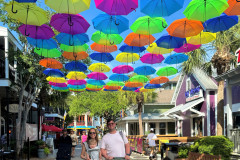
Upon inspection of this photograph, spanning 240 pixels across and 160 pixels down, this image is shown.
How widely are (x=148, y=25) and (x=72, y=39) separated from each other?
301 centimetres

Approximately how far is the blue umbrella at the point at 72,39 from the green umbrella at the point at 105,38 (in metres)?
0.37

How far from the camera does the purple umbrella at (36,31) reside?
10805 millimetres

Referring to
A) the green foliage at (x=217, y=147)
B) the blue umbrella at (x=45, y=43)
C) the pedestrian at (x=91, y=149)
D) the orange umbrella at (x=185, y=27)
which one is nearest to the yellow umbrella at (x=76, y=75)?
the blue umbrella at (x=45, y=43)

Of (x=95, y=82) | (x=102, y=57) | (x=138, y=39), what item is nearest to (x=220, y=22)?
(x=138, y=39)

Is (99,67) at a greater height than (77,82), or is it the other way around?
(99,67)

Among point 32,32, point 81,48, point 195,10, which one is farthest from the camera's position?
point 81,48

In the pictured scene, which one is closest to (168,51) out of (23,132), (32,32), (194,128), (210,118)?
(32,32)

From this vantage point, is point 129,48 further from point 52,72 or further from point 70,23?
point 52,72

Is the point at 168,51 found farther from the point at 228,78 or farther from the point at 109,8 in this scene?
the point at 109,8

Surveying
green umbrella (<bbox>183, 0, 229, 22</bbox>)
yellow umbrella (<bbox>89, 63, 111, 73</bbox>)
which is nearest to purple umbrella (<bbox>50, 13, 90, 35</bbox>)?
green umbrella (<bbox>183, 0, 229, 22</bbox>)

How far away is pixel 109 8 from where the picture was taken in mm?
9383

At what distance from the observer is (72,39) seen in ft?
39.5

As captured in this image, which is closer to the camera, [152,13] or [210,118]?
[152,13]

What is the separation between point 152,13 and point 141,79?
9212mm
